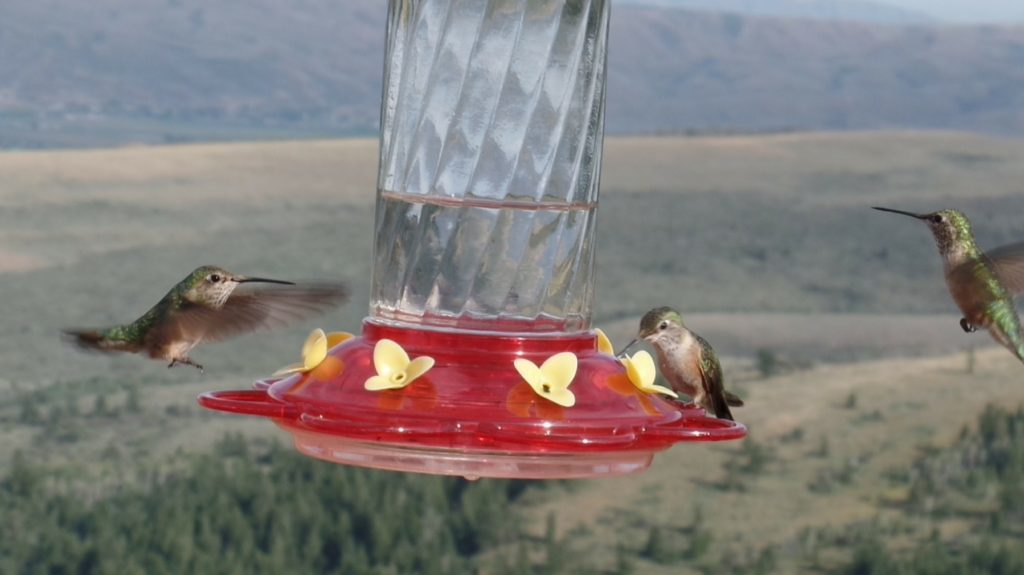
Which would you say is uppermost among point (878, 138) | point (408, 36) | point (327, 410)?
point (878, 138)

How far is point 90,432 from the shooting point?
2770 cm

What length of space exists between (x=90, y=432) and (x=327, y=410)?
84.2ft

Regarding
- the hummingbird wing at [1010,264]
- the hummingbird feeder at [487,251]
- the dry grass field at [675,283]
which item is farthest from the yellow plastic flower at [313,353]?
the dry grass field at [675,283]

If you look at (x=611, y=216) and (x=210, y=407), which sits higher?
(x=611, y=216)

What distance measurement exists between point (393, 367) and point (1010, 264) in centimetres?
202

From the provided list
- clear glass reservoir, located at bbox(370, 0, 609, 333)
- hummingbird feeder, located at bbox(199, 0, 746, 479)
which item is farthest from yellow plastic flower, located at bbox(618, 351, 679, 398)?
clear glass reservoir, located at bbox(370, 0, 609, 333)

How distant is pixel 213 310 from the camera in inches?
167

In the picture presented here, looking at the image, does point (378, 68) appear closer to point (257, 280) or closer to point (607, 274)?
point (607, 274)

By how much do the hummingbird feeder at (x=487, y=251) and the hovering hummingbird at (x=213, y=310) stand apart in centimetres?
55

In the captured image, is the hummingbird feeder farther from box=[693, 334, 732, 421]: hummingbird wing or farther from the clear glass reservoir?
box=[693, 334, 732, 421]: hummingbird wing

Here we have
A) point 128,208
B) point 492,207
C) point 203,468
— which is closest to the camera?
point 492,207

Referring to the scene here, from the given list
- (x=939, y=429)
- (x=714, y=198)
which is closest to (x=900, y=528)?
(x=939, y=429)

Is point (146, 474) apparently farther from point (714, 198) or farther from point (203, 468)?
point (714, 198)

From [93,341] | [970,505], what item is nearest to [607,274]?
[970,505]
